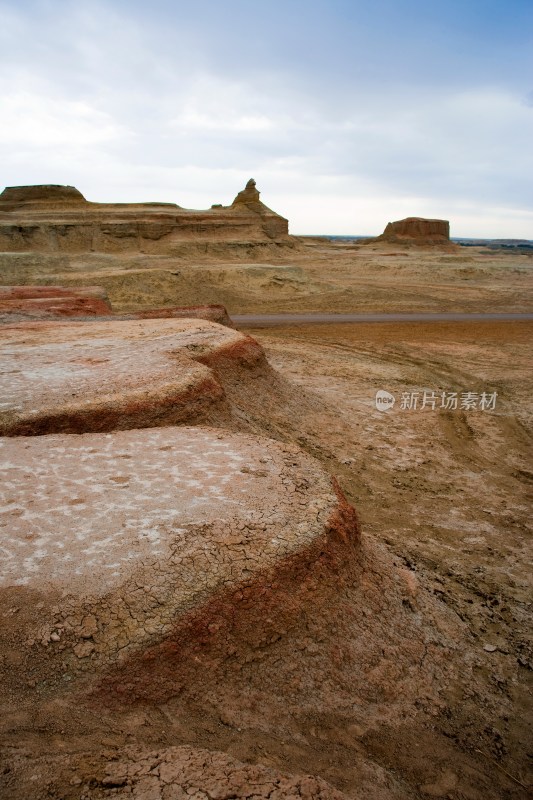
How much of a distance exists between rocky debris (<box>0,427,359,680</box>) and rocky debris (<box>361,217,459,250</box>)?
166ft

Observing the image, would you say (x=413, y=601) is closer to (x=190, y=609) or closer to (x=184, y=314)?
(x=190, y=609)

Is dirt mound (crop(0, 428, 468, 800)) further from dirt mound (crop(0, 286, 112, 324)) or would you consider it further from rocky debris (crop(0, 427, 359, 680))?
dirt mound (crop(0, 286, 112, 324))

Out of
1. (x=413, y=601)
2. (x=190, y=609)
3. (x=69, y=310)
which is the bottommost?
(x=413, y=601)

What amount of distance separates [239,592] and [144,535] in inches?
21.4

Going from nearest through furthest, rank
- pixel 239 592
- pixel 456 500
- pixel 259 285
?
pixel 239 592 → pixel 456 500 → pixel 259 285

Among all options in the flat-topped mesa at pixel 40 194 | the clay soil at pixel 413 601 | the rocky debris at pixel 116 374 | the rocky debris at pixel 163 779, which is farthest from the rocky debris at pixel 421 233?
the rocky debris at pixel 163 779

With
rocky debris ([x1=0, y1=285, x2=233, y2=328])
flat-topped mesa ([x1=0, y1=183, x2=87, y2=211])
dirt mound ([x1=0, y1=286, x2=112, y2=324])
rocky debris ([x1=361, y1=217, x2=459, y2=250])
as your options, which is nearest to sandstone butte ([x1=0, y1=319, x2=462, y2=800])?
rocky debris ([x1=0, y1=285, x2=233, y2=328])

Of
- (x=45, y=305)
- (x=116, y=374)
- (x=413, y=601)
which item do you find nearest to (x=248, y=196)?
(x=45, y=305)

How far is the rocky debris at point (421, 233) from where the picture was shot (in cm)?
5012

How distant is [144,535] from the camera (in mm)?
2678

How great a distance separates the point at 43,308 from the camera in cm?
985

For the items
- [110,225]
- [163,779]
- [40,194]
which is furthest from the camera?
[40,194]

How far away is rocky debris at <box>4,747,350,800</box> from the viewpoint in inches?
67.1

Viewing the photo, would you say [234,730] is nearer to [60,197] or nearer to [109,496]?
[109,496]
